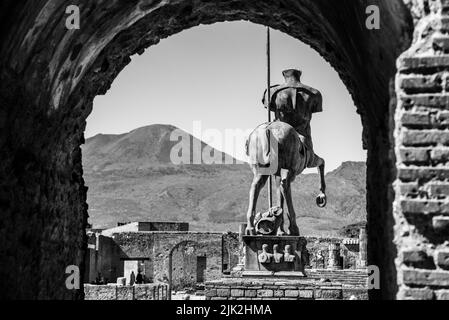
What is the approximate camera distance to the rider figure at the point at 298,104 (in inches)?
523

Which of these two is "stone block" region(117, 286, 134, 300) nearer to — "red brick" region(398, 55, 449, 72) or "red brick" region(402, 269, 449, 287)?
"red brick" region(402, 269, 449, 287)

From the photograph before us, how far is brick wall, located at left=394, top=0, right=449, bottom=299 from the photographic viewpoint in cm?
385

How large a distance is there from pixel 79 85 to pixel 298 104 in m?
7.07

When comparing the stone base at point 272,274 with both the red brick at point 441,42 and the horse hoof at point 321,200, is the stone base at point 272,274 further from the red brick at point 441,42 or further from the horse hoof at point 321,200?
the red brick at point 441,42

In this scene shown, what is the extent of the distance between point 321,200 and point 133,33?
8121 millimetres

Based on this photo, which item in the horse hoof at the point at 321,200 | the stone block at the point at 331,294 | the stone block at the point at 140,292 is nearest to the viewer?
the stone block at the point at 331,294

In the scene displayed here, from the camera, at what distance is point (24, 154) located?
18.3 ft

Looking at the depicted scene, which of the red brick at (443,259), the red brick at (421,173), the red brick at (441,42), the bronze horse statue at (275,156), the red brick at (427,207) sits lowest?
the red brick at (443,259)

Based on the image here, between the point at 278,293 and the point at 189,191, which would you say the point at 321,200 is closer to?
the point at 278,293

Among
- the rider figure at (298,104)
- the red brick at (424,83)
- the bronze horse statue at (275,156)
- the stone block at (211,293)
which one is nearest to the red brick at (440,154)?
the red brick at (424,83)

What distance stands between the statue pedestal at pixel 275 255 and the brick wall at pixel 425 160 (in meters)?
8.45

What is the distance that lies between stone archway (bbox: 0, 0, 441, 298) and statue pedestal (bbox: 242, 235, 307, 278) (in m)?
5.27

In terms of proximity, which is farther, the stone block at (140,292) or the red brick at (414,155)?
the stone block at (140,292)

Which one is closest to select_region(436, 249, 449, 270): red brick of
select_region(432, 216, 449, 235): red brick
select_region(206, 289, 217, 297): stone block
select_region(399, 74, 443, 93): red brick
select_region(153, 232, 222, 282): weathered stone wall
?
select_region(432, 216, 449, 235): red brick
